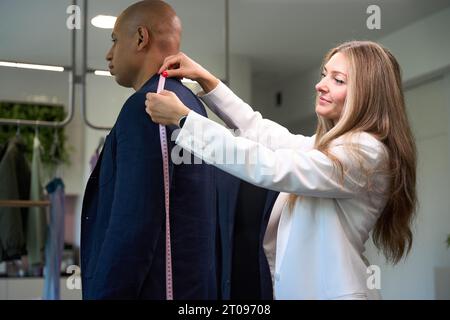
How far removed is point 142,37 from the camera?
0.93 meters

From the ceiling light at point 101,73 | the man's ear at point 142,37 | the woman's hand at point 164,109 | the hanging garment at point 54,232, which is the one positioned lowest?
the hanging garment at point 54,232

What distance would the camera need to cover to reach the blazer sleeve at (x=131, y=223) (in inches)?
31.5

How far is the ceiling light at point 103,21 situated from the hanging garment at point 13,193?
871 millimetres

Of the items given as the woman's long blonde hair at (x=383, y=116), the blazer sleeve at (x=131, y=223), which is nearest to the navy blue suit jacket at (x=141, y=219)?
the blazer sleeve at (x=131, y=223)

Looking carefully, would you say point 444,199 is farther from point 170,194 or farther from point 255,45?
point 170,194

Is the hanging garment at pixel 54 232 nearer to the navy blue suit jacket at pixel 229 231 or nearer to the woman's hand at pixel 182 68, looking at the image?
the navy blue suit jacket at pixel 229 231

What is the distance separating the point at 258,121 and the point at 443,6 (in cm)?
70

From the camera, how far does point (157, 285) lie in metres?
0.84

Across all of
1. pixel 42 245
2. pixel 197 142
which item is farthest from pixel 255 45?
pixel 42 245

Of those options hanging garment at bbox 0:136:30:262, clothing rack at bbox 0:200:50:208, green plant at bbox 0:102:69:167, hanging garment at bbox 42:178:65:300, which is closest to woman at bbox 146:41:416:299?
clothing rack at bbox 0:200:50:208

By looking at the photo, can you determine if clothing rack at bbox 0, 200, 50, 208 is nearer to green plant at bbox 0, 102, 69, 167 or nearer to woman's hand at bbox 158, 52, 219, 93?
green plant at bbox 0, 102, 69, 167

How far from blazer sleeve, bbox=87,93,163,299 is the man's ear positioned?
0.54 feet

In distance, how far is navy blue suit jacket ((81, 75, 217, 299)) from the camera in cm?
80

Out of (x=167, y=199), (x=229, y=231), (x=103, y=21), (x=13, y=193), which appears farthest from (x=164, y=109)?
(x=13, y=193)
